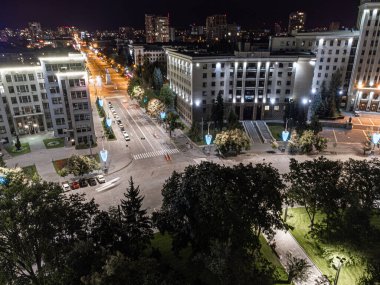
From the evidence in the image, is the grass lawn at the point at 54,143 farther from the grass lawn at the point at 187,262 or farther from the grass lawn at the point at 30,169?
the grass lawn at the point at 187,262

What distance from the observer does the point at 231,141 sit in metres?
67.1

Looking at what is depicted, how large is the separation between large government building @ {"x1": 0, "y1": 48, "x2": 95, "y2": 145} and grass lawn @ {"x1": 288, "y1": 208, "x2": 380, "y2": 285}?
5843 centimetres

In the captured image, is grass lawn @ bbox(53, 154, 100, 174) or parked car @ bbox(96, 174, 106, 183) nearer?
parked car @ bbox(96, 174, 106, 183)

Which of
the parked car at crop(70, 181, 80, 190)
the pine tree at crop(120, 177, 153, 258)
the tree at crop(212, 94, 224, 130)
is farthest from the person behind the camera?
the tree at crop(212, 94, 224, 130)

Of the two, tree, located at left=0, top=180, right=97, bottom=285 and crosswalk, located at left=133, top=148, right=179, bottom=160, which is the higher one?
tree, located at left=0, top=180, right=97, bottom=285

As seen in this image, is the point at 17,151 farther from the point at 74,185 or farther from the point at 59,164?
the point at 74,185

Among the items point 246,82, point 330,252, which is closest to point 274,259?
point 330,252

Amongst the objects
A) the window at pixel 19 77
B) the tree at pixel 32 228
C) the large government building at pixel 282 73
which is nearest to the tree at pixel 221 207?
the tree at pixel 32 228

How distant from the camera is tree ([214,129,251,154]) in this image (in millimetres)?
67062

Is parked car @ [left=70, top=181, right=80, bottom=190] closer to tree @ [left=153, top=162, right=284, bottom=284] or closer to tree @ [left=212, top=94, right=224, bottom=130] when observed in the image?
tree @ [left=153, top=162, right=284, bottom=284]

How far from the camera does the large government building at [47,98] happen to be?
76.0m

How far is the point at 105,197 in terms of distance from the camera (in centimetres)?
5400

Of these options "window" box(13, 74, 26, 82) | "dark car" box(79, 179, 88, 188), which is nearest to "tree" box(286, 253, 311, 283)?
"dark car" box(79, 179, 88, 188)

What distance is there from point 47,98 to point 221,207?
243 ft
